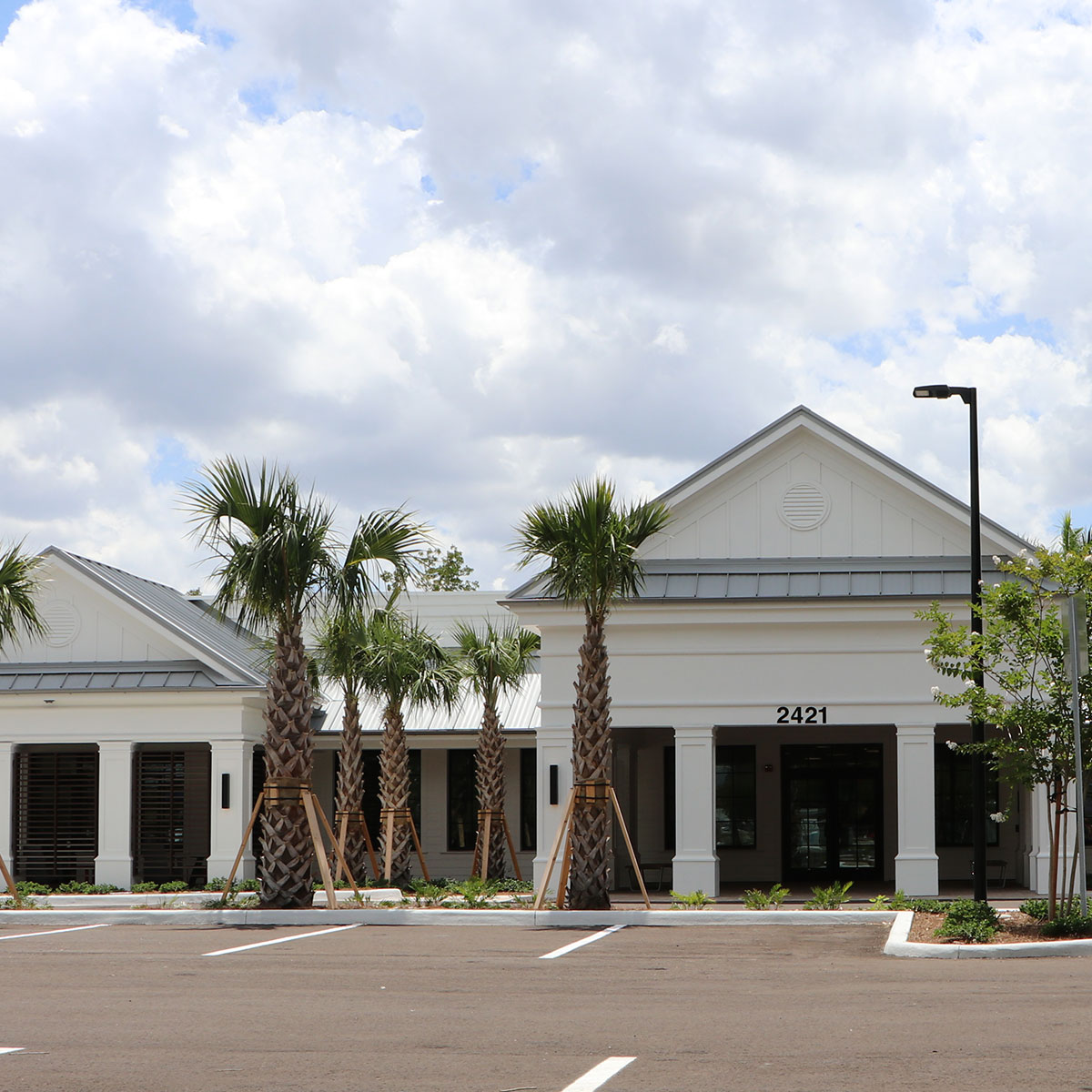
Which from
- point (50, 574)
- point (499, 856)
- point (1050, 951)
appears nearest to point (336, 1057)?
point (1050, 951)

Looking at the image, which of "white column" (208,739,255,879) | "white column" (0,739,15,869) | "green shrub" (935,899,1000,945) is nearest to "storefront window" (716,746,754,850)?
"white column" (208,739,255,879)

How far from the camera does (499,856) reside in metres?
27.9

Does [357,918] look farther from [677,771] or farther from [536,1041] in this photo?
[536,1041]

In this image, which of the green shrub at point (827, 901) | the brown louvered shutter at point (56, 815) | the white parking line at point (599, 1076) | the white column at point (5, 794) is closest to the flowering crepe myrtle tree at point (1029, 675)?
the green shrub at point (827, 901)

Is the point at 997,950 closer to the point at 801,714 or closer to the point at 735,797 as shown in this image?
the point at 801,714

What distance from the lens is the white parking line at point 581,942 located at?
47.5ft

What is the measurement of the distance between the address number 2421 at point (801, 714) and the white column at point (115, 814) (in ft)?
40.7

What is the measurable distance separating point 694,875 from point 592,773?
4489mm

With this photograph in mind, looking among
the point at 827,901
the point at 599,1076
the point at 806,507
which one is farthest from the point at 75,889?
the point at 599,1076

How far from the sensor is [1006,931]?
15359 millimetres

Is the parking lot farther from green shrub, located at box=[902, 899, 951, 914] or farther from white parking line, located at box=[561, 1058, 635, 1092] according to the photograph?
green shrub, located at box=[902, 899, 951, 914]

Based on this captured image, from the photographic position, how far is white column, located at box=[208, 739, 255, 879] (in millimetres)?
27156

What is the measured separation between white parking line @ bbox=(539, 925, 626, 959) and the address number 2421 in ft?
19.6

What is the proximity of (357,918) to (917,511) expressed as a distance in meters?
11.1
